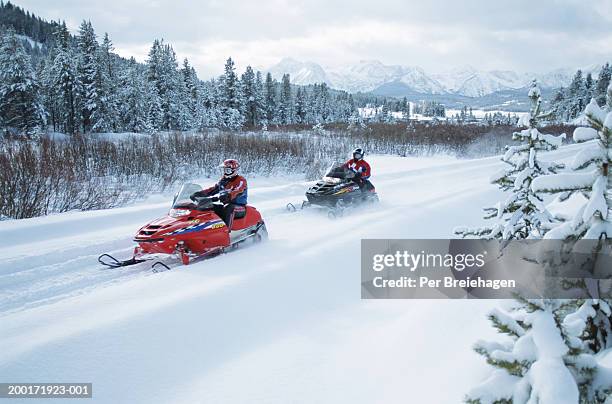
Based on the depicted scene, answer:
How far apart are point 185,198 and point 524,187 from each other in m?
5.06

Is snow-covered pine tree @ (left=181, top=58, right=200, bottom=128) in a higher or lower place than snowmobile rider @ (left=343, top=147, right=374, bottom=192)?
higher

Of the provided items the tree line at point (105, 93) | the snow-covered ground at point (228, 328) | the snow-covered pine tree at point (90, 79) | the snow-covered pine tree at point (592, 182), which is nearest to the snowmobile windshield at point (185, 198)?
the snow-covered ground at point (228, 328)

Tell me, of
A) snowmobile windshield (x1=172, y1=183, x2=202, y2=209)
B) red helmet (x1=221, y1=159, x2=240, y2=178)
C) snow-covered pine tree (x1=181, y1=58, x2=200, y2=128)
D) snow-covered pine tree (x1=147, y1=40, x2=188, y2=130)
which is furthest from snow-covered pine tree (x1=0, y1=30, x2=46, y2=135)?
snowmobile windshield (x1=172, y1=183, x2=202, y2=209)

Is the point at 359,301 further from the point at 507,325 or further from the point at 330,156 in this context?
the point at 330,156

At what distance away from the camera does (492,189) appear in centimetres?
1150

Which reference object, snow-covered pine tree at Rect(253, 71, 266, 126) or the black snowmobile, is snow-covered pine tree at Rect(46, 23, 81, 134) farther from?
the black snowmobile

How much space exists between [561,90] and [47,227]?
70489 millimetres

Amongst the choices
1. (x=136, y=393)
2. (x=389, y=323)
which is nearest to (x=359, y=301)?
(x=389, y=323)

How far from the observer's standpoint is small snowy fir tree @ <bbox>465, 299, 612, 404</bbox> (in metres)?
1.25

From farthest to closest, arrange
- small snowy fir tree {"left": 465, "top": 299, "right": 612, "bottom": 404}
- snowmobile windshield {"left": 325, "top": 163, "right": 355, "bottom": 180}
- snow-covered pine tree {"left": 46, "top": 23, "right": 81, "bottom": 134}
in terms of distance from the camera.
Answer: snow-covered pine tree {"left": 46, "top": 23, "right": 81, "bottom": 134} → snowmobile windshield {"left": 325, "top": 163, "right": 355, "bottom": 180} → small snowy fir tree {"left": 465, "top": 299, "right": 612, "bottom": 404}

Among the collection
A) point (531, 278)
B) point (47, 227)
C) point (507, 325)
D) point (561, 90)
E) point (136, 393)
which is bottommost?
point (136, 393)

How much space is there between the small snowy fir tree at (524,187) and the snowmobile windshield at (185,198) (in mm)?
4459

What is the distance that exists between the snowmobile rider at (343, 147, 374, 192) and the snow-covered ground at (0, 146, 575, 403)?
12.3 ft

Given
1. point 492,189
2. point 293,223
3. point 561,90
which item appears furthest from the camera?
point 561,90
